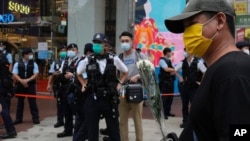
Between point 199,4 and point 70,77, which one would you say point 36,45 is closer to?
point 70,77

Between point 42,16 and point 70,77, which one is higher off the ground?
point 42,16

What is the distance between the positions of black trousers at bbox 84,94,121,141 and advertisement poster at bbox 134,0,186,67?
25.0ft

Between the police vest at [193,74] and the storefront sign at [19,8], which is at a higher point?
the storefront sign at [19,8]

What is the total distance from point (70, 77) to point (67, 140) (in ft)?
4.27

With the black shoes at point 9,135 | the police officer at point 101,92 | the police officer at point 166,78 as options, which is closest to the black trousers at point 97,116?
the police officer at point 101,92

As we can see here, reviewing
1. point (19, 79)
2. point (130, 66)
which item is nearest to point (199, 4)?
point (130, 66)

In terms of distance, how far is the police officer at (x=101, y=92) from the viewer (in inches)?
208

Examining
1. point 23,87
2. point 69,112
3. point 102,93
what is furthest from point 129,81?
point 23,87

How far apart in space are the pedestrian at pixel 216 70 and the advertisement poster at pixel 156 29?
11.0m

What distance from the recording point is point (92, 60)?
5465mm

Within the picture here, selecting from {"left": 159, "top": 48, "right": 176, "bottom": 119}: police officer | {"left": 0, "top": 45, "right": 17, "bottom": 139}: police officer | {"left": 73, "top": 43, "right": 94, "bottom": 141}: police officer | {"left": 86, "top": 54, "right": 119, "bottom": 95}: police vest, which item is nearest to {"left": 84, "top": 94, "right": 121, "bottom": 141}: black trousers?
{"left": 86, "top": 54, "right": 119, "bottom": 95}: police vest

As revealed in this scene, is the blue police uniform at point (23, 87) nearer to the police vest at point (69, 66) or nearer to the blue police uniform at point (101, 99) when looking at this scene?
the police vest at point (69, 66)

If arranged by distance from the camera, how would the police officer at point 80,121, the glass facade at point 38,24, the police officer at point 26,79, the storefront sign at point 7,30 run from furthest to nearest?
the storefront sign at point 7,30 < the glass facade at point 38,24 < the police officer at point 26,79 < the police officer at point 80,121

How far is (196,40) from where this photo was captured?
1.72 m
